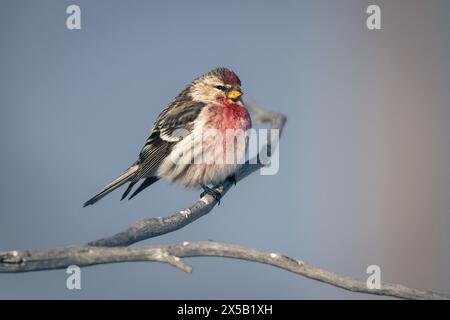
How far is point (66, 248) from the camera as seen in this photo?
7.06 ft

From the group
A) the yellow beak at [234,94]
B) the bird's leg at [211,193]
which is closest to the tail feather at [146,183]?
the bird's leg at [211,193]

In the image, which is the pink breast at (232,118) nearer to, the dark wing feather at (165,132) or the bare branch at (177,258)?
the dark wing feather at (165,132)

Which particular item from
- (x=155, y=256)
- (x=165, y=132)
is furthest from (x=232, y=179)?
(x=155, y=256)

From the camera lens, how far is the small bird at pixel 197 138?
12.0ft

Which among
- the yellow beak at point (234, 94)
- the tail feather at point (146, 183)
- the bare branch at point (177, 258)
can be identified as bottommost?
the bare branch at point (177, 258)

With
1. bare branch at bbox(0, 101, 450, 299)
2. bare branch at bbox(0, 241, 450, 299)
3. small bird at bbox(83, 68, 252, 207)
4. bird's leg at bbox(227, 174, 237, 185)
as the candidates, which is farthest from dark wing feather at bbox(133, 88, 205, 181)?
bare branch at bbox(0, 241, 450, 299)

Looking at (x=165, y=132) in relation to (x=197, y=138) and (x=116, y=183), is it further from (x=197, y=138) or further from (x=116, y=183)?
(x=116, y=183)

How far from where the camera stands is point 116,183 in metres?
3.49

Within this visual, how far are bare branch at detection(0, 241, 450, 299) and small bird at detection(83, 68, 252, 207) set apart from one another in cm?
121

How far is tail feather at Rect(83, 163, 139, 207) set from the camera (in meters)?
3.34

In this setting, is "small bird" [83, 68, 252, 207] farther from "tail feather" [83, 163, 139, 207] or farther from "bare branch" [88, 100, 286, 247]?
"bare branch" [88, 100, 286, 247]

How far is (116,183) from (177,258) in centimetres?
134
